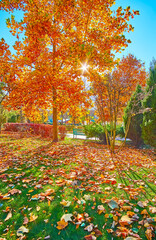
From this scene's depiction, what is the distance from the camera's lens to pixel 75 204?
2.31 meters

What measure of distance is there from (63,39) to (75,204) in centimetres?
811

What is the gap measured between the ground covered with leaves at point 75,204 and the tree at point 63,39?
460 centimetres

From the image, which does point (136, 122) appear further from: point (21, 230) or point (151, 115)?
point (21, 230)

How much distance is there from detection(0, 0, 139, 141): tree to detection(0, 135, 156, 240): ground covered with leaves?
4.60m

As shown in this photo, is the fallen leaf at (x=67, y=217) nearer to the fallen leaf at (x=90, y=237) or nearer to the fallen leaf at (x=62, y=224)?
the fallen leaf at (x=62, y=224)

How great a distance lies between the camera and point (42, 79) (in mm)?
7547

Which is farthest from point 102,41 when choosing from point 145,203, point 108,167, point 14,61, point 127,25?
point 145,203

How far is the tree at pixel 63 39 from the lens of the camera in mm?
5922

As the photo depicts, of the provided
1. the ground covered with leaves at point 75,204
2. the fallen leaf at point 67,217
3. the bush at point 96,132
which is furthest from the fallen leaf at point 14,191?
the bush at point 96,132

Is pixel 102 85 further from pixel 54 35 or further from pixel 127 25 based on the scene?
pixel 54 35

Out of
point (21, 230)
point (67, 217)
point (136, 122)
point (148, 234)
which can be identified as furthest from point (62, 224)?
point (136, 122)

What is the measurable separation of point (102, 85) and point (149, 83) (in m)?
3.06

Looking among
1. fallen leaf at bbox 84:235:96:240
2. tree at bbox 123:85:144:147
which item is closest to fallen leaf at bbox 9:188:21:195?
fallen leaf at bbox 84:235:96:240

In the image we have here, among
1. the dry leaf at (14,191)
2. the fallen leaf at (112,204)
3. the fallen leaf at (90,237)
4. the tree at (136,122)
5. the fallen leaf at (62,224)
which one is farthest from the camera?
the tree at (136,122)
